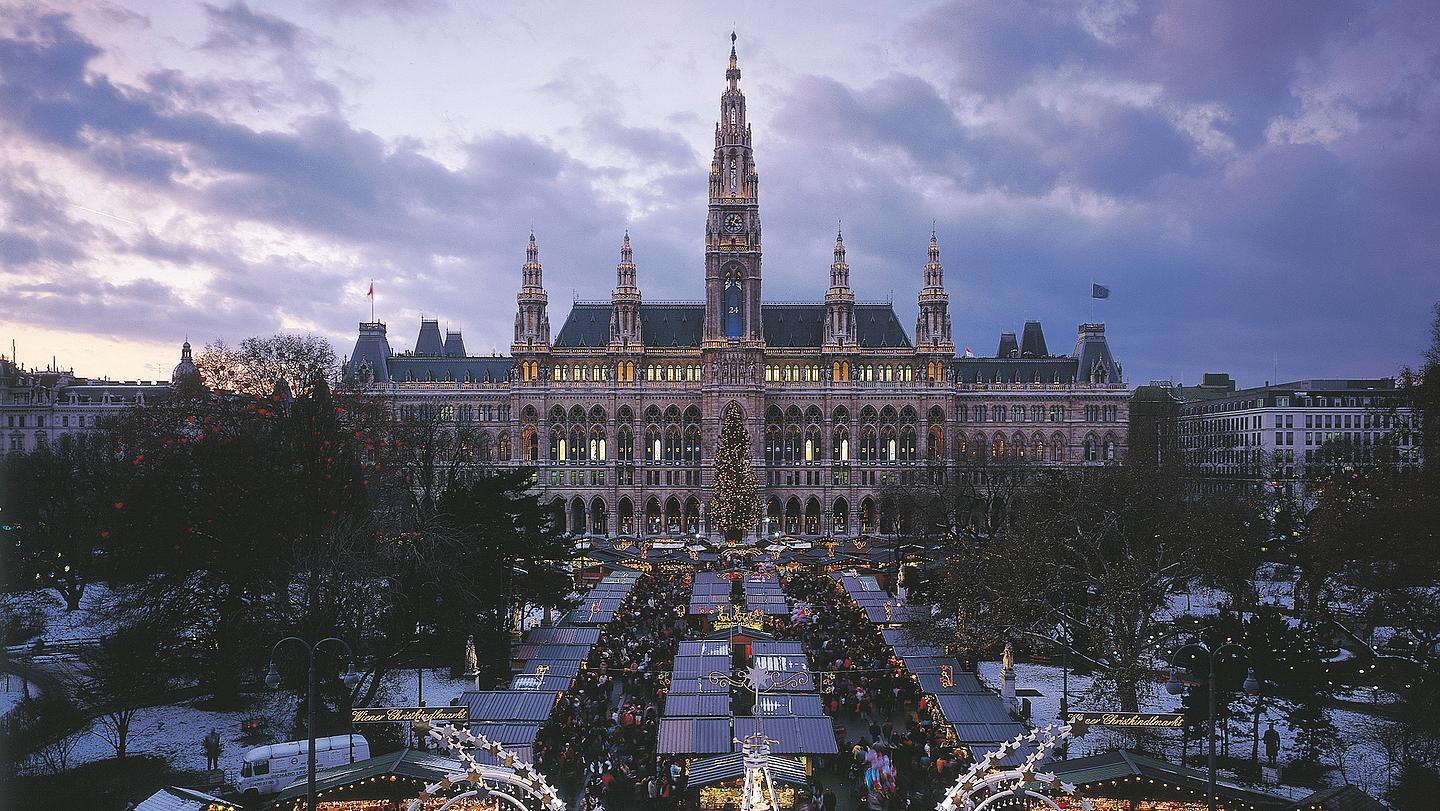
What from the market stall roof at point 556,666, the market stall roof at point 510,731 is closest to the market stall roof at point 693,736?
the market stall roof at point 510,731

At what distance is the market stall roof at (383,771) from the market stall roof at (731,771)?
596 centimetres

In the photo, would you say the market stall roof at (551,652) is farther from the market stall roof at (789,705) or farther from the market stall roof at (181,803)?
the market stall roof at (181,803)

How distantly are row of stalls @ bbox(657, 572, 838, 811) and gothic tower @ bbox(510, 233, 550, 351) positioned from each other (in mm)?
59540

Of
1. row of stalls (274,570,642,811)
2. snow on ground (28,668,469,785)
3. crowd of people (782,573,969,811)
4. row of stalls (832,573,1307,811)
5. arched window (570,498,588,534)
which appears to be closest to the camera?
row of stalls (274,570,642,811)

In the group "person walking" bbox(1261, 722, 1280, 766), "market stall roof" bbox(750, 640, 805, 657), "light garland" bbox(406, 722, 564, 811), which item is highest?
"light garland" bbox(406, 722, 564, 811)

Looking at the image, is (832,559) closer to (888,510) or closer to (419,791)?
(888,510)

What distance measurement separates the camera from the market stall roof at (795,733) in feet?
80.0

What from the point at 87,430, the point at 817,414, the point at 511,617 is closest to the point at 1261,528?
the point at 817,414

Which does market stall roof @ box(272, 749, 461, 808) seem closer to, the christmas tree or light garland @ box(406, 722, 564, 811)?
light garland @ box(406, 722, 564, 811)

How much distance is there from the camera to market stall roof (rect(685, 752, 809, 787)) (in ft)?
73.2

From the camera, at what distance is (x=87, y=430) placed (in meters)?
106

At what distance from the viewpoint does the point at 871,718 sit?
32781mm

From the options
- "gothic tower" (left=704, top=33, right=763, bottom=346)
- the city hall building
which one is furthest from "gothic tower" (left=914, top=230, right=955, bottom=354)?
"gothic tower" (left=704, top=33, right=763, bottom=346)

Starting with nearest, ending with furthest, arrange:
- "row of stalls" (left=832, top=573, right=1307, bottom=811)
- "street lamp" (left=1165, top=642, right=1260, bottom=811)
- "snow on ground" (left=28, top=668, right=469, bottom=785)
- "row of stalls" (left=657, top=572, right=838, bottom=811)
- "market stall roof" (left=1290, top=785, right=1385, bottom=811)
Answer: "street lamp" (left=1165, top=642, right=1260, bottom=811), "market stall roof" (left=1290, top=785, right=1385, bottom=811), "row of stalls" (left=832, top=573, right=1307, bottom=811), "row of stalls" (left=657, top=572, right=838, bottom=811), "snow on ground" (left=28, top=668, right=469, bottom=785)
